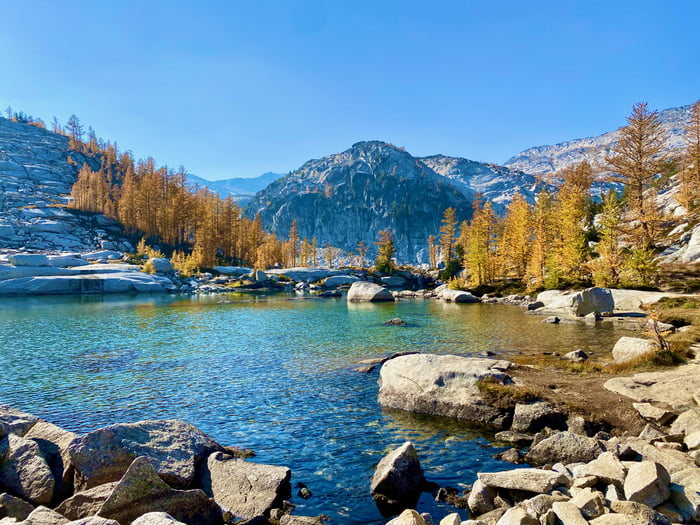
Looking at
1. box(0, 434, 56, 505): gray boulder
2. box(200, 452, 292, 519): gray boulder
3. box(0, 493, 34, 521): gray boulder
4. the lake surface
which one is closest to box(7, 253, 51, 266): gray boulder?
the lake surface

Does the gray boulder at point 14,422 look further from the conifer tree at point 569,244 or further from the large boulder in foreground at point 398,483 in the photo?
the conifer tree at point 569,244

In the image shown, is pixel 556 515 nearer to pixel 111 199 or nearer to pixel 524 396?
pixel 524 396

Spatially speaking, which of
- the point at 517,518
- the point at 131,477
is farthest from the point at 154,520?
the point at 517,518

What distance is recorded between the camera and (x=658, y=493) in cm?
813

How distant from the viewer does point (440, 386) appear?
16766 mm

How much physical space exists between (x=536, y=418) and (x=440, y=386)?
3864mm

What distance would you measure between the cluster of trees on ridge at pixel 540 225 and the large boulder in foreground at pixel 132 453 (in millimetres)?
57106

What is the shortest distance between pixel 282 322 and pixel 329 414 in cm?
2916

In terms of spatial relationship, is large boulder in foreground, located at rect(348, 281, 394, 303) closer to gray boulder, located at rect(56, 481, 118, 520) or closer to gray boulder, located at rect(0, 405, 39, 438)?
gray boulder, located at rect(0, 405, 39, 438)

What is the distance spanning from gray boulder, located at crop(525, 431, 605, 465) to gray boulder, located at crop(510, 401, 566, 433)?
6.39ft

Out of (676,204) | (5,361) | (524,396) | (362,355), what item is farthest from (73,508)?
(676,204)

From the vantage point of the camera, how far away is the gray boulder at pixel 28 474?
9.51 m

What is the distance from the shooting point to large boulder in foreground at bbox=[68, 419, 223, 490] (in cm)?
1016

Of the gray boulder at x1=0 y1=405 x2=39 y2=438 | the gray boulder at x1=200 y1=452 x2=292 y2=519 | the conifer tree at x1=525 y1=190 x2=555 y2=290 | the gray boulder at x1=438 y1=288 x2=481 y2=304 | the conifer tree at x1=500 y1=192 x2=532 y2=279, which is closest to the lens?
the gray boulder at x1=200 y1=452 x2=292 y2=519
